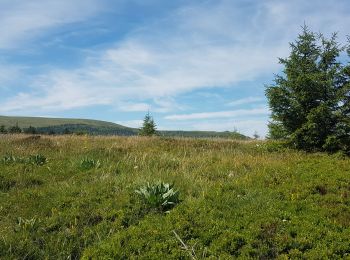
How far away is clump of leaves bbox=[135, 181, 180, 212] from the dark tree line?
9.18 m

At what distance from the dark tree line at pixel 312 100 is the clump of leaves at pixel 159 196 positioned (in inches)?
362

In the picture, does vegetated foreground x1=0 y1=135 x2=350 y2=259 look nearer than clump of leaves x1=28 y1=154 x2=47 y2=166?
Yes

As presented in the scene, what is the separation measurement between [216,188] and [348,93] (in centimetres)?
951

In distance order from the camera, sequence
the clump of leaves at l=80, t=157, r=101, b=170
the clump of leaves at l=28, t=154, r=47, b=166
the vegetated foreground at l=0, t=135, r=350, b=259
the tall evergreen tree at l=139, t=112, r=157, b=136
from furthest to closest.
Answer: the tall evergreen tree at l=139, t=112, r=157, b=136, the clump of leaves at l=28, t=154, r=47, b=166, the clump of leaves at l=80, t=157, r=101, b=170, the vegetated foreground at l=0, t=135, r=350, b=259

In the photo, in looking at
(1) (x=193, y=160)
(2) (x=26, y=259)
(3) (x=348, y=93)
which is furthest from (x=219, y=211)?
(3) (x=348, y=93)

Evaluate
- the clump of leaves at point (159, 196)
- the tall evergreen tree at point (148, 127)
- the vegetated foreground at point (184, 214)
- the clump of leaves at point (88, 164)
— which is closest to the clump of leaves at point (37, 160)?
the vegetated foreground at point (184, 214)

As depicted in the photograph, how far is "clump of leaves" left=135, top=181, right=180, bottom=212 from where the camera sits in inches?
323

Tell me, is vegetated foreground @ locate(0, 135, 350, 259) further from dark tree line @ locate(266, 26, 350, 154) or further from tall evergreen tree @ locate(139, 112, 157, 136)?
tall evergreen tree @ locate(139, 112, 157, 136)

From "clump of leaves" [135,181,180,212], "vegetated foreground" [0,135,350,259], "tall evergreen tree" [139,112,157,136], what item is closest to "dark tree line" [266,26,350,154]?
"vegetated foreground" [0,135,350,259]

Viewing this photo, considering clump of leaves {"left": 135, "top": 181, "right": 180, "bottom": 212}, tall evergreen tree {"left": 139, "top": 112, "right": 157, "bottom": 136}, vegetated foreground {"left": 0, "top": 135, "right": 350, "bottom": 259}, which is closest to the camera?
vegetated foreground {"left": 0, "top": 135, "right": 350, "bottom": 259}

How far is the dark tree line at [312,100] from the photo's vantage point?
51.7 feet

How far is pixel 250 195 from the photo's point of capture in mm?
Result: 8648

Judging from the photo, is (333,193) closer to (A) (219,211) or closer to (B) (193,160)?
(A) (219,211)

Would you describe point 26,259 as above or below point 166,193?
below
